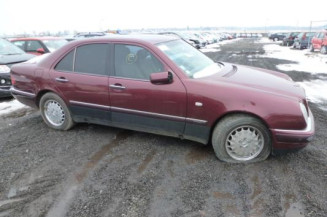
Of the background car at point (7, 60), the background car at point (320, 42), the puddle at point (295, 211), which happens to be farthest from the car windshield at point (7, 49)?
the background car at point (320, 42)

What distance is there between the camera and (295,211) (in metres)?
2.64

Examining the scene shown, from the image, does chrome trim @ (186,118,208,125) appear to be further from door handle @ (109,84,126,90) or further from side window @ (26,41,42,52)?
side window @ (26,41,42,52)

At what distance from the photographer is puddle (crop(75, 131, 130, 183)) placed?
10.9 feet

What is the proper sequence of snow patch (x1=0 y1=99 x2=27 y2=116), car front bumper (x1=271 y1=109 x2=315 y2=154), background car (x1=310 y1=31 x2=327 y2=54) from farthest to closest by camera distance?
background car (x1=310 y1=31 x2=327 y2=54) < snow patch (x1=0 y1=99 x2=27 y2=116) < car front bumper (x1=271 y1=109 x2=315 y2=154)

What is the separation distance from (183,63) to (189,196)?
1808 mm

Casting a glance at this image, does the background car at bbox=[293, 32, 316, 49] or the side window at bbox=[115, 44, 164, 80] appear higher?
the background car at bbox=[293, 32, 316, 49]

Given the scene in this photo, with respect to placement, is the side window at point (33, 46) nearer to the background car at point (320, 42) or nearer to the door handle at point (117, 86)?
the door handle at point (117, 86)

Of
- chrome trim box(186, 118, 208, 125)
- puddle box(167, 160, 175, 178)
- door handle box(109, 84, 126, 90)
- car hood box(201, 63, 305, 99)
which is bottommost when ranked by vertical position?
puddle box(167, 160, 175, 178)

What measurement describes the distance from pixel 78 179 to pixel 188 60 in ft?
7.27

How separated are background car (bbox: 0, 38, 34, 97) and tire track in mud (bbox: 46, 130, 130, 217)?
403cm

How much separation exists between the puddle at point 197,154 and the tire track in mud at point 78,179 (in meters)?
1.15

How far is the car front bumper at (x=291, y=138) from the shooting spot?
3.21 m

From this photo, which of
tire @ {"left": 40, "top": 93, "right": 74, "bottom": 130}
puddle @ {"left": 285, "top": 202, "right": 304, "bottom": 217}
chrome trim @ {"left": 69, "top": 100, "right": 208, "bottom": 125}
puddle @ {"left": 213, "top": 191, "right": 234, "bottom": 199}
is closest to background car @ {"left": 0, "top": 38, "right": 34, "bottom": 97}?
tire @ {"left": 40, "top": 93, "right": 74, "bottom": 130}

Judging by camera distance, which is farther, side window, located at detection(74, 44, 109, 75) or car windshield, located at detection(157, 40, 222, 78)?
side window, located at detection(74, 44, 109, 75)
